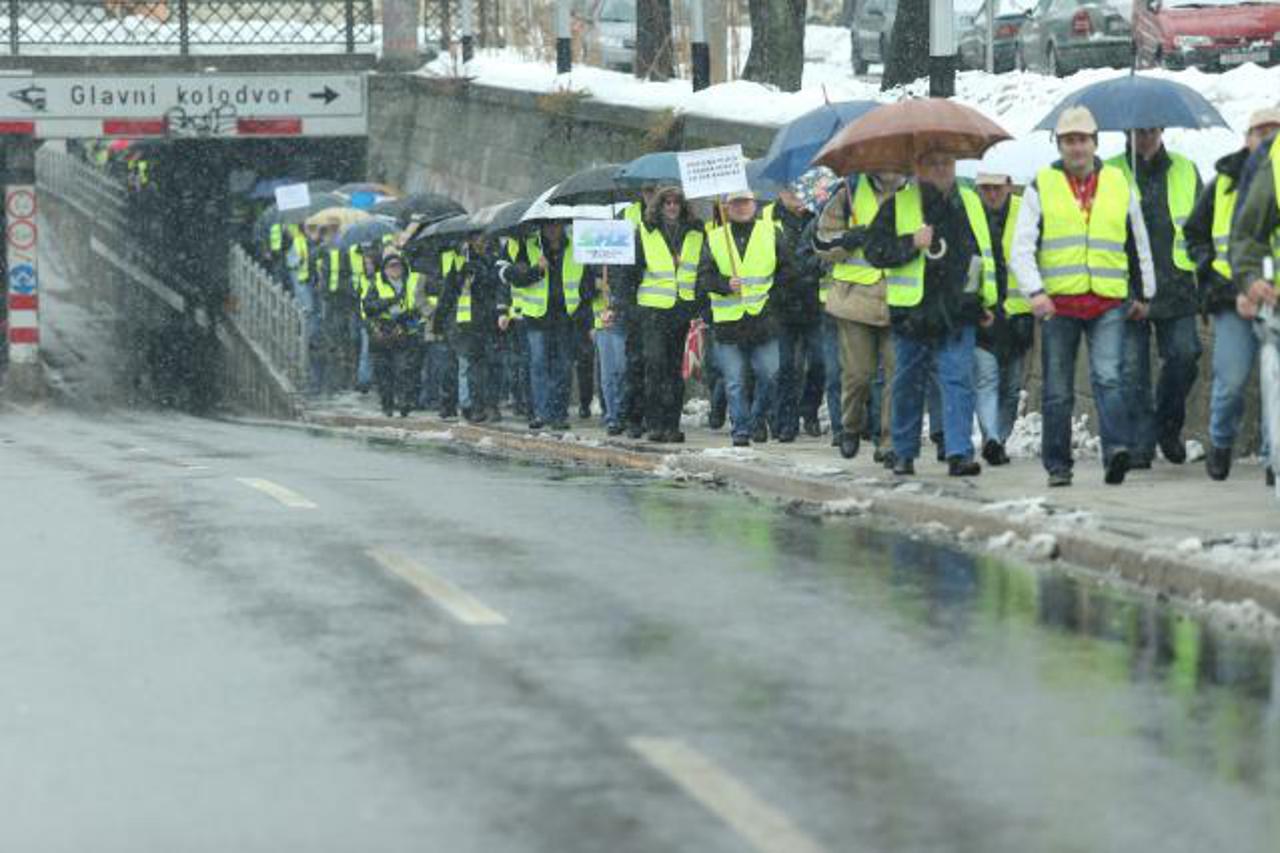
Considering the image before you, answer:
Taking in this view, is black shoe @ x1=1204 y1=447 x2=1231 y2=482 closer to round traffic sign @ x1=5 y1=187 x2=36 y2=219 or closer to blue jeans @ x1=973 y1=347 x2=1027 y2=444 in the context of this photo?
blue jeans @ x1=973 y1=347 x2=1027 y2=444

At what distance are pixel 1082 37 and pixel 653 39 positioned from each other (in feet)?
18.7

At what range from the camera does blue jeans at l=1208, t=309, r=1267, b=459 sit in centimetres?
1499

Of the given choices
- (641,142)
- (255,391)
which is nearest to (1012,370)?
(641,142)

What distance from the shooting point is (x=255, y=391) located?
42.4m

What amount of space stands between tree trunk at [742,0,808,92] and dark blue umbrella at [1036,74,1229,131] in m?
17.4

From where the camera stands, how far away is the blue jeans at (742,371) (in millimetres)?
20156

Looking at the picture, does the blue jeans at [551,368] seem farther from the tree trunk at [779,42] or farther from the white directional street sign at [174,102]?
the white directional street sign at [174,102]

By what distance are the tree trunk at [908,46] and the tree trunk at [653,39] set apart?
5.04m

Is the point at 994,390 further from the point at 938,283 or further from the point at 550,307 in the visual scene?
the point at 550,307

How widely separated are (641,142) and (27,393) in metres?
16.8

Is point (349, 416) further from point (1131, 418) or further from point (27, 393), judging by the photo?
point (1131, 418)

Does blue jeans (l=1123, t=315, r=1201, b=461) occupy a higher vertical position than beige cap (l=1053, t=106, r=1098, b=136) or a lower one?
lower

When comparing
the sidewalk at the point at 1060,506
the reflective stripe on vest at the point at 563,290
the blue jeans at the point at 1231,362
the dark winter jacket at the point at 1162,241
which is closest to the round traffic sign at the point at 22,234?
the reflective stripe on vest at the point at 563,290

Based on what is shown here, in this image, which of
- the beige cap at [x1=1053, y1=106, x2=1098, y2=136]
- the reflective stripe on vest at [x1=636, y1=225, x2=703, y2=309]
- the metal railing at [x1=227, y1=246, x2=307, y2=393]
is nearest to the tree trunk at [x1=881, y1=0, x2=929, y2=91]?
the metal railing at [x1=227, y1=246, x2=307, y2=393]
